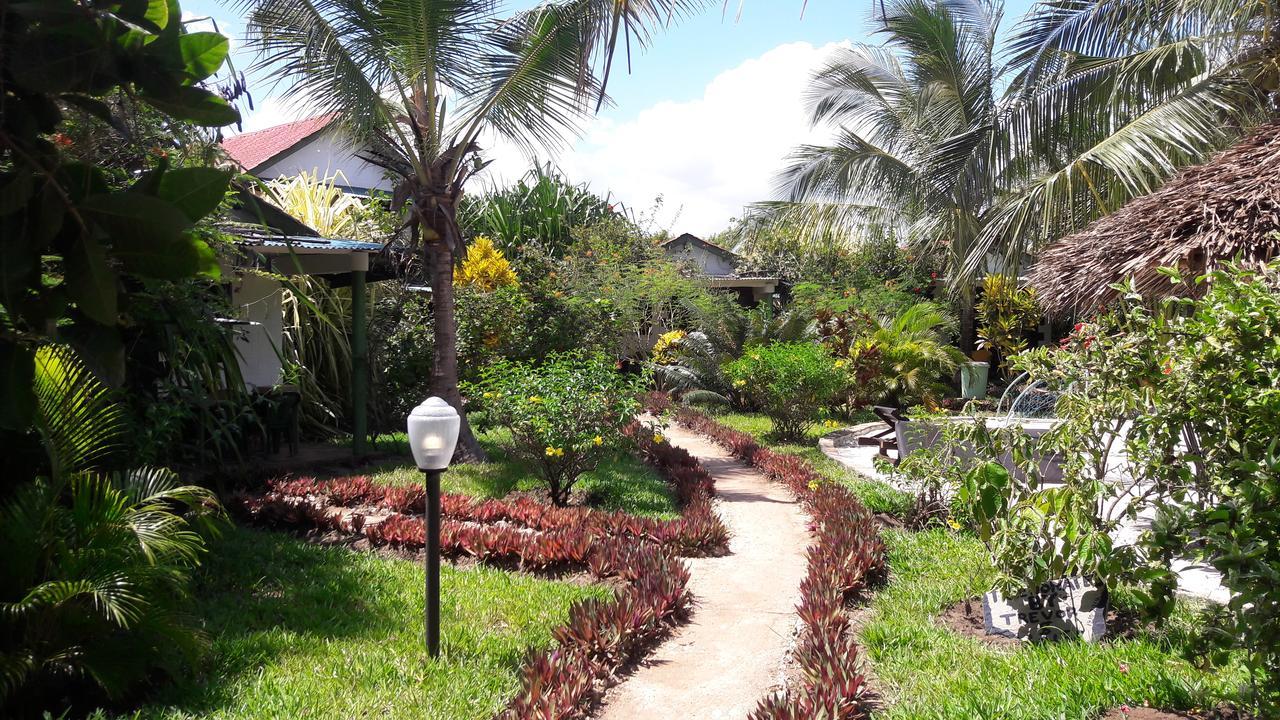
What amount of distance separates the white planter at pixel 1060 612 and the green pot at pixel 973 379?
41.5 feet

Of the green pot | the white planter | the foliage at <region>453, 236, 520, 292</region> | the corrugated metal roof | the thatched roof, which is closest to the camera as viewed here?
the white planter

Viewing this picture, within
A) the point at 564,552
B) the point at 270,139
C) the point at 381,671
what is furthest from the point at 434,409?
the point at 270,139

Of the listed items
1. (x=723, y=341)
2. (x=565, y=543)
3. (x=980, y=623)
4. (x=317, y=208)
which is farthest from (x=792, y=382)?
(x=317, y=208)

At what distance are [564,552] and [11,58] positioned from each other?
4601mm

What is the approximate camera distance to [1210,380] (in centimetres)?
357

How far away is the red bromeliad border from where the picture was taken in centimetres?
405

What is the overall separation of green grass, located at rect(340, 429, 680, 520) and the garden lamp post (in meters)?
3.72

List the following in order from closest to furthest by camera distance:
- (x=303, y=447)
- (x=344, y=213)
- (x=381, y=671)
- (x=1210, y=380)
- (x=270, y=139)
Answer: (x=1210, y=380) → (x=381, y=671) → (x=303, y=447) → (x=344, y=213) → (x=270, y=139)

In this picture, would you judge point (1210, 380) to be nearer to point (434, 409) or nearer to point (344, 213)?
point (434, 409)

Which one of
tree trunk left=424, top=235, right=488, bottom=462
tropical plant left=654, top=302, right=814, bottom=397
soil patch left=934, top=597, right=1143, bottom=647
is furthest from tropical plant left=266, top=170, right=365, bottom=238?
soil patch left=934, top=597, right=1143, bottom=647

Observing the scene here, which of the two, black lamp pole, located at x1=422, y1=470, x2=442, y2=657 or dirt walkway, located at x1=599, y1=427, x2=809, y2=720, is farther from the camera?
black lamp pole, located at x1=422, y1=470, x2=442, y2=657

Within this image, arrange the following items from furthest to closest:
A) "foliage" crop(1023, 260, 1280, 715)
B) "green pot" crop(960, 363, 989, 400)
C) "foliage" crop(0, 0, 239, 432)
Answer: "green pot" crop(960, 363, 989, 400)
"foliage" crop(1023, 260, 1280, 715)
"foliage" crop(0, 0, 239, 432)

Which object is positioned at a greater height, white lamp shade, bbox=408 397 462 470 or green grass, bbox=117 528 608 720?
white lamp shade, bbox=408 397 462 470

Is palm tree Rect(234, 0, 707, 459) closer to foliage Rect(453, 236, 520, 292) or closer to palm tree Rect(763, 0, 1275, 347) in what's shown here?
foliage Rect(453, 236, 520, 292)
